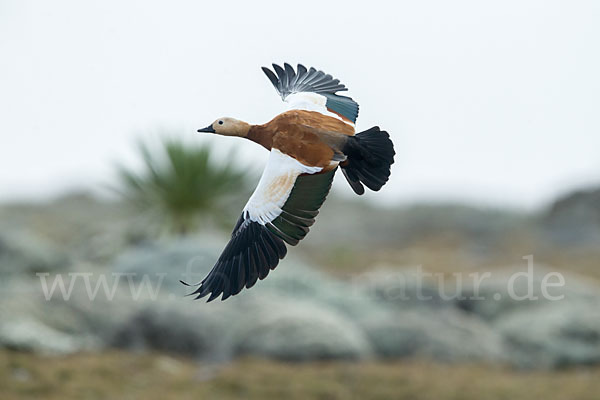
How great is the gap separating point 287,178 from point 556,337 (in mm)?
8745

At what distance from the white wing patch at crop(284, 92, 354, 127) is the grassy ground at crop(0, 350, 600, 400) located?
600 centimetres

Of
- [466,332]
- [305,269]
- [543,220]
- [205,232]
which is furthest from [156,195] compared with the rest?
[543,220]

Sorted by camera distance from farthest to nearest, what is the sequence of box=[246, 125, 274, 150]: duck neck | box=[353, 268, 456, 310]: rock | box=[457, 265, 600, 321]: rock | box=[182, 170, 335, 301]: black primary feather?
1. box=[457, 265, 600, 321]: rock
2. box=[353, 268, 456, 310]: rock
3. box=[246, 125, 274, 150]: duck neck
4. box=[182, 170, 335, 301]: black primary feather

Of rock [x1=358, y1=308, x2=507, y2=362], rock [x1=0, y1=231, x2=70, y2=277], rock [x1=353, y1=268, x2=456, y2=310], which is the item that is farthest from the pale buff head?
rock [x1=0, y1=231, x2=70, y2=277]

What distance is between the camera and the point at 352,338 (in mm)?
9422

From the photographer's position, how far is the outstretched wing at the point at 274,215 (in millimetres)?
2203

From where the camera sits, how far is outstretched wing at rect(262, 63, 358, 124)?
256 centimetres

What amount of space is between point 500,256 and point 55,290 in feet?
41.6

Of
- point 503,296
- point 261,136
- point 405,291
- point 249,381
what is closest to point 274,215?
point 261,136

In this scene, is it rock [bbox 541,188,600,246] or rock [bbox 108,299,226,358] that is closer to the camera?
rock [bbox 108,299,226,358]

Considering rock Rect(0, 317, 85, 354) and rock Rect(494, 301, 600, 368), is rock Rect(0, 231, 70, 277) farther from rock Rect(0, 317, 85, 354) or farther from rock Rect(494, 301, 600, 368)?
rock Rect(494, 301, 600, 368)

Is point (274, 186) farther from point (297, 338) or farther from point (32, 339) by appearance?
point (32, 339)

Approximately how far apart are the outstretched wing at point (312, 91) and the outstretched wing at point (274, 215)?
289mm

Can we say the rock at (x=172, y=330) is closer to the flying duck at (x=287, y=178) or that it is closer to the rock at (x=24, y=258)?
the rock at (x=24, y=258)
